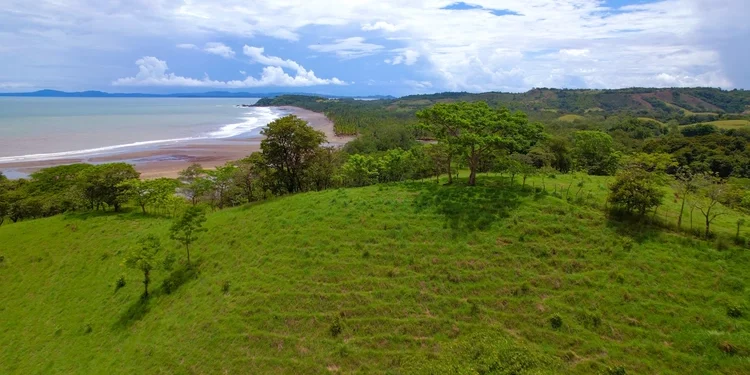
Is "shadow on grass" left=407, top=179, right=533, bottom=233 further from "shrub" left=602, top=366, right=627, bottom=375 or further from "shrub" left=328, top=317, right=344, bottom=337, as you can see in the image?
"shrub" left=602, top=366, right=627, bottom=375

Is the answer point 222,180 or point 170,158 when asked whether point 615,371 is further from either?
point 170,158

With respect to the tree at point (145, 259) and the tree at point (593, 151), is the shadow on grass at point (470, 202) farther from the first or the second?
the tree at point (593, 151)

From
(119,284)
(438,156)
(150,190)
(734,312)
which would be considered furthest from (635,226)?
(150,190)

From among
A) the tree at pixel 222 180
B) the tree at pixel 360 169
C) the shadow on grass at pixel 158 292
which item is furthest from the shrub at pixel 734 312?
the tree at pixel 222 180

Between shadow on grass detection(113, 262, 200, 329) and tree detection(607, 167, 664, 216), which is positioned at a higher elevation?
tree detection(607, 167, 664, 216)

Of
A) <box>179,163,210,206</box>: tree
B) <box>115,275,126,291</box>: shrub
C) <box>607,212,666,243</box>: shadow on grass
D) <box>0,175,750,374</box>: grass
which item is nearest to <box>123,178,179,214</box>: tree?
<box>179,163,210,206</box>: tree

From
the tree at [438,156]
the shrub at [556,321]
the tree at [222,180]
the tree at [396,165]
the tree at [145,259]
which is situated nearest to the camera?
the shrub at [556,321]
